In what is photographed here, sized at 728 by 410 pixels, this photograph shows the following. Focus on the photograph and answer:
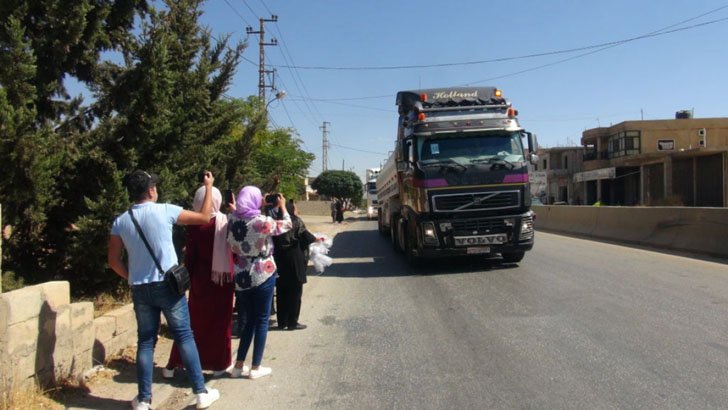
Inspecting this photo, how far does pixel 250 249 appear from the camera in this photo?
528 centimetres

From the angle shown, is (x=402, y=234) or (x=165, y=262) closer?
(x=165, y=262)

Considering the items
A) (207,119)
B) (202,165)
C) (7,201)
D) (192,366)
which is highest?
(207,119)

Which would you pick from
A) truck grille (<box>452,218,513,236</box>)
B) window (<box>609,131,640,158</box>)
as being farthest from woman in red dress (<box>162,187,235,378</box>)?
window (<box>609,131,640,158</box>)

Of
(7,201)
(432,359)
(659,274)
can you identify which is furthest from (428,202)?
(7,201)

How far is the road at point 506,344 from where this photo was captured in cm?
474

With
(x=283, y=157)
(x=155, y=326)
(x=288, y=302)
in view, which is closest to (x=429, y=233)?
(x=288, y=302)

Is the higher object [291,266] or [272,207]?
[272,207]

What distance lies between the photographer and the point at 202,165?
26.7 feet

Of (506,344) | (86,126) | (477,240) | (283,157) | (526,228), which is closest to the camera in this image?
(506,344)

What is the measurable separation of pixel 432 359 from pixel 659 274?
674cm

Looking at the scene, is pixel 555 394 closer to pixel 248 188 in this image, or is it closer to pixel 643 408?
pixel 643 408

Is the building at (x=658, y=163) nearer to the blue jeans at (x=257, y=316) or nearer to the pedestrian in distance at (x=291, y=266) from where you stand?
the pedestrian in distance at (x=291, y=266)

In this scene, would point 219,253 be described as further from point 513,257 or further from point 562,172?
point 562,172

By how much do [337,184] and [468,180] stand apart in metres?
67.9
